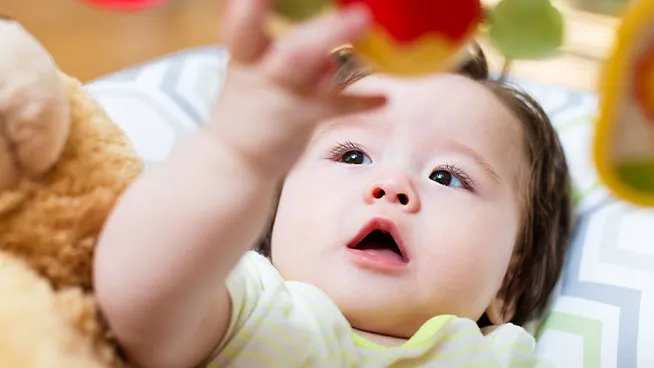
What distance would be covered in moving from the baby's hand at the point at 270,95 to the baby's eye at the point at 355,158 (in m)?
0.34

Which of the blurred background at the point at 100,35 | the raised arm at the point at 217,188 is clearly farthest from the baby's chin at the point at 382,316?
the blurred background at the point at 100,35

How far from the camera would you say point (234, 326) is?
517 millimetres

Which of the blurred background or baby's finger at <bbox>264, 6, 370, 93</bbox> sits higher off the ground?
baby's finger at <bbox>264, 6, 370, 93</bbox>

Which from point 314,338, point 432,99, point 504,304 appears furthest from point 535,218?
point 314,338

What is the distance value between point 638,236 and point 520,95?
20cm

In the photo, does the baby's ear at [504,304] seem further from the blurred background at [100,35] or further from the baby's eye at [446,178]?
the blurred background at [100,35]

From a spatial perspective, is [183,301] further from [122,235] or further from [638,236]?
[638,236]

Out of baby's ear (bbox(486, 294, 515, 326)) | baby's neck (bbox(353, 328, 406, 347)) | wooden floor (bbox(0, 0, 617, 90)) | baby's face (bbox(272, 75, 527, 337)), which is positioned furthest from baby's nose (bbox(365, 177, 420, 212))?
wooden floor (bbox(0, 0, 617, 90))

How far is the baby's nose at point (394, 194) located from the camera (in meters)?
0.65

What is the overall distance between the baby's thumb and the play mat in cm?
36

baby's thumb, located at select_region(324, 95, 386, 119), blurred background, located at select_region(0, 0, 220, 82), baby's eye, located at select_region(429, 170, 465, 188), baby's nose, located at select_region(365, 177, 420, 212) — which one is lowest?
blurred background, located at select_region(0, 0, 220, 82)

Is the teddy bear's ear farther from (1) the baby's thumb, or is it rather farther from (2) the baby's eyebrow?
(2) the baby's eyebrow

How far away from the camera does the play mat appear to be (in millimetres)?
777

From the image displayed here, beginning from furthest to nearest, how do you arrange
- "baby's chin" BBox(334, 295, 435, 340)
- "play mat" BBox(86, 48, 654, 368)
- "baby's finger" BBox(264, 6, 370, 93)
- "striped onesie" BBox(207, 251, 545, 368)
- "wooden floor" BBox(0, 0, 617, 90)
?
1. "wooden floor" BBox(0, 0, 617, 90)
2. "play mat" BBox(86, 48, 654, 368)
3. "baby's chin" BBox(334, 295, 435, 340)
4. "striped onesie" BBox(207, 251, 545, 368)
5. "baby's finger" BBox(264, 6, 370, 93)
